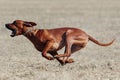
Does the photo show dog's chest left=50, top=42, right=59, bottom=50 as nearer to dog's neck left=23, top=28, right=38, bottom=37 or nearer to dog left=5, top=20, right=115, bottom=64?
dog left=5, top=20, right=115, bottom=64

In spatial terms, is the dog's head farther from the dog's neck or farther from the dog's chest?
the dog's chest

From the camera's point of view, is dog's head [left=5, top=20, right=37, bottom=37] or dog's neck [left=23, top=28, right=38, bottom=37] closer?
dog's neck [left=23, top=28, right=38, bottom=37]

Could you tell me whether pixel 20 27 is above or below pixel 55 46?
above

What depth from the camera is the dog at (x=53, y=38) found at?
1058 cm

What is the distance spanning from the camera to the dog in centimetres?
1058

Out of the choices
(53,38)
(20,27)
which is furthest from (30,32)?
(53,38)

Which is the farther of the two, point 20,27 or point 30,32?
point 20,27

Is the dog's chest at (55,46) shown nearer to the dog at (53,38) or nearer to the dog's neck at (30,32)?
the dog at (53,38)

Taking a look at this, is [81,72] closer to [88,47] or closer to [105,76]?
[105,76]

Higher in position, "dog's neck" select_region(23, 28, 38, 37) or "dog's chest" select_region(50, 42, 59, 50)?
"dog's neck" select_region(23, 28, 38, 37)

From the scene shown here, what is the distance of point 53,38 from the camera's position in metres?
10.7

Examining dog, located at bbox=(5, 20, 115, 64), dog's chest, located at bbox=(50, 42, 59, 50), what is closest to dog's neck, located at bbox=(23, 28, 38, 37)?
dog, located at bbox=(5, 20, 115, 64)

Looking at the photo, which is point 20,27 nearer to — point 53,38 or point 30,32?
point 30,32

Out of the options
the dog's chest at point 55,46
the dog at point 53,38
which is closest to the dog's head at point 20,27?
the dog at point 53,38
